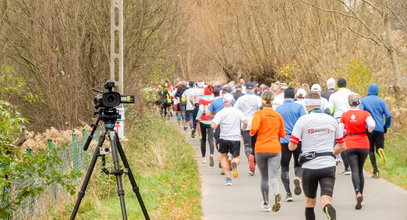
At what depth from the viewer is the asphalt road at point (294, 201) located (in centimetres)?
1183

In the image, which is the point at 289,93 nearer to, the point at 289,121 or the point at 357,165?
the point at 289,121

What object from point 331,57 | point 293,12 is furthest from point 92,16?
point 293,12

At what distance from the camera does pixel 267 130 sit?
12.2m

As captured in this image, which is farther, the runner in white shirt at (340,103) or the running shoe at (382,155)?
the runner in white shirt at (340,103)

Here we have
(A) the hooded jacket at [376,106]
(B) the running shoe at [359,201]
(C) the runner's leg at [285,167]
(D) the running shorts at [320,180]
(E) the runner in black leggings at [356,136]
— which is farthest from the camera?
(A) the hooded jacket at [376,106]

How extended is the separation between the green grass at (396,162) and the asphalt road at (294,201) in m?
0.33

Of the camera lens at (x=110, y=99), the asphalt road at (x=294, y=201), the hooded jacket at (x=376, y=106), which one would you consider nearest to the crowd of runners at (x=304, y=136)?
the hooded jacket at (x=376, y=106)

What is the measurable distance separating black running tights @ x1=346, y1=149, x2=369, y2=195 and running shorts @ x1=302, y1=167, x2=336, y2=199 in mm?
2976

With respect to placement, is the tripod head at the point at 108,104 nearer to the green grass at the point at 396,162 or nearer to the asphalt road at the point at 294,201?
the asphalt road at the point at 294,201

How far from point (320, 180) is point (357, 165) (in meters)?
3.24

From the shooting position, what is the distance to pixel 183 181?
16125 mm

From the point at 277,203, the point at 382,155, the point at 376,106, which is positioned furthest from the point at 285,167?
the point at 376,106

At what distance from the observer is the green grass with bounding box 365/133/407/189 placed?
52.7 feet

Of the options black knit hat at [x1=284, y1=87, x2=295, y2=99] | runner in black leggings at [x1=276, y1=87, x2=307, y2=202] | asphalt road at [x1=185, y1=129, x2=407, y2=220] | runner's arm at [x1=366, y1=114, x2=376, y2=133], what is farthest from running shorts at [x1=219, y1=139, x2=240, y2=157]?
runner's arm at [x1=366, y1=114, x2=376, y2=133]
